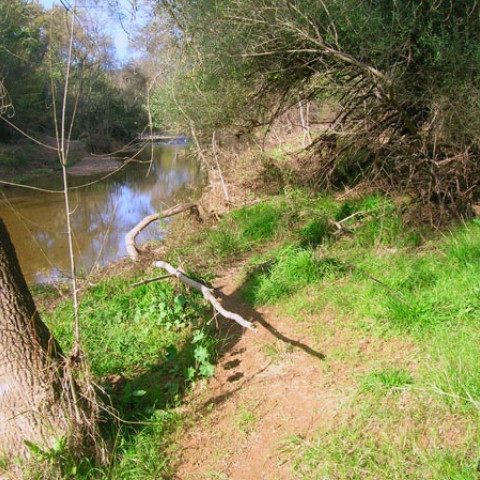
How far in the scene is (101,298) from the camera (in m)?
5.41

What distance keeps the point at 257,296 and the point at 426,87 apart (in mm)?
3184

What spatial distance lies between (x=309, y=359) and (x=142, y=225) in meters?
4.81

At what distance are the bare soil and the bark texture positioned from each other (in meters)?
0.86

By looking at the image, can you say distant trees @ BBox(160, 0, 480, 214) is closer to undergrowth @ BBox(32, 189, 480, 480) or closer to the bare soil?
undergrowth @ BBox(32, 189, 480, 480)

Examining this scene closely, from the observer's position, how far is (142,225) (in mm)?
7609

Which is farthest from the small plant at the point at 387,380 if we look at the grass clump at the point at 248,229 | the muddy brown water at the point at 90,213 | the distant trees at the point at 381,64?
the grass clump at the point at 248,229

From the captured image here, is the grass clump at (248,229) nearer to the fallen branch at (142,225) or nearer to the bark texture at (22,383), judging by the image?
the fallen branch at (142,225)

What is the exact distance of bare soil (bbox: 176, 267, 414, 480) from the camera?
2.75 meters

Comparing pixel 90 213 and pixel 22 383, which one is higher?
pixel 90 213

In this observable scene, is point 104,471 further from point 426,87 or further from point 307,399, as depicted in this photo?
point 426,87

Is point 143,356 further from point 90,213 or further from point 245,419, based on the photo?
point 90,213

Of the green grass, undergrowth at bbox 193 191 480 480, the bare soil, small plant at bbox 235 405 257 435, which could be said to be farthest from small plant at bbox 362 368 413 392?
the green grass

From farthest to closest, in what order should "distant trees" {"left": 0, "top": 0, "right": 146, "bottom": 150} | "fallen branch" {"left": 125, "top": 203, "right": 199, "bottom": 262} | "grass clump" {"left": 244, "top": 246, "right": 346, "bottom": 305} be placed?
"distant trees" {"left": 0, "top": 0, "right": 146, "bottom": 150} < "fallen branch" {"left": 125, "top": 203, "right": 199, "bottom": 262} < "grass clump" {"left": 244, "top": 246, "right": 346, "bottom": 305}

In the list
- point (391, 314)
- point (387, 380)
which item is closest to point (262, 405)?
point (387, 380)
